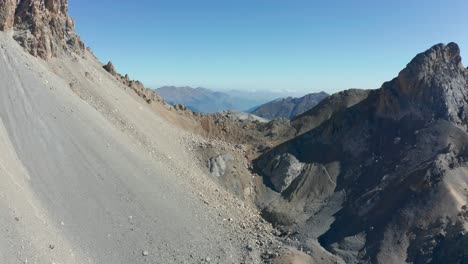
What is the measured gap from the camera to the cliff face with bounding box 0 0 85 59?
36094 millimetres

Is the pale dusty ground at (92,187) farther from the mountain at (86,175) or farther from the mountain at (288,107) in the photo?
the mountain at (288,107)

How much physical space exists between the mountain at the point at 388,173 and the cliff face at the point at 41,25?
20.5m

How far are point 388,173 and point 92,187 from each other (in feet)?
73.5

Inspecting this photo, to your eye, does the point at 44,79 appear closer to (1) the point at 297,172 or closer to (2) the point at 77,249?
(2) the point at 77,249

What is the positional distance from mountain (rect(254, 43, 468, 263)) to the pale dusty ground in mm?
5177

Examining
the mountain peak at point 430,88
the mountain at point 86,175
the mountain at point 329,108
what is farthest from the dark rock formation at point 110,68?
the mountain peak at point 430,88

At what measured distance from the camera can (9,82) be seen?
106 ft

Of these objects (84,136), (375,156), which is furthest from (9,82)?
(375,156)

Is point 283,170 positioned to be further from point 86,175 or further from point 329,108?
point 86,175

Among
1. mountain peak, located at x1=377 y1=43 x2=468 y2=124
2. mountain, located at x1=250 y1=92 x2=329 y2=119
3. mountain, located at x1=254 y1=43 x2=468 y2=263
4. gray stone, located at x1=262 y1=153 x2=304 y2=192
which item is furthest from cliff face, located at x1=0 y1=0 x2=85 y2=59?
mountain, located at x1=250 y1=92 x2=329 y2=119

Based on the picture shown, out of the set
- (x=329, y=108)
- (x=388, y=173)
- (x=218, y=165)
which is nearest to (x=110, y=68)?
(x=218, y=165)

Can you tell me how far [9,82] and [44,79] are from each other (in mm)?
2706

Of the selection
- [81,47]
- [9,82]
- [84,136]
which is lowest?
[84,136]

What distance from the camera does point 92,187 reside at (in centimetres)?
2950
